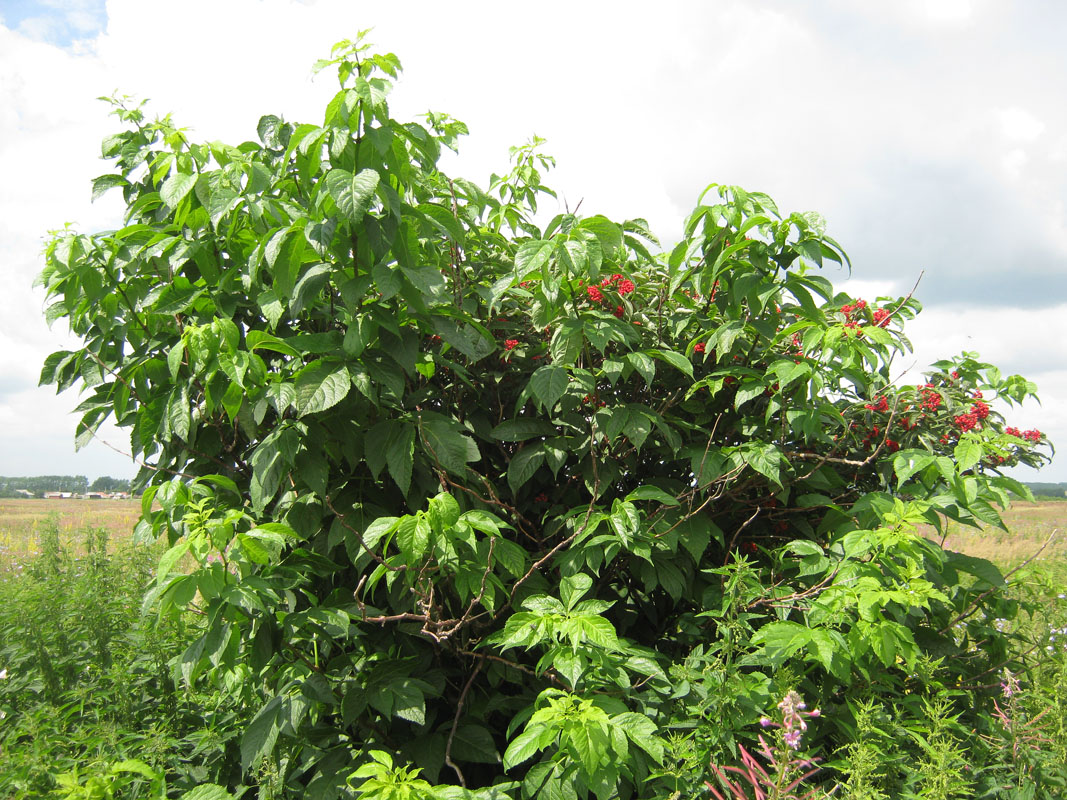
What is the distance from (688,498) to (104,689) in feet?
9.37

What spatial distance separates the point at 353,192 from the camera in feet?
6.09

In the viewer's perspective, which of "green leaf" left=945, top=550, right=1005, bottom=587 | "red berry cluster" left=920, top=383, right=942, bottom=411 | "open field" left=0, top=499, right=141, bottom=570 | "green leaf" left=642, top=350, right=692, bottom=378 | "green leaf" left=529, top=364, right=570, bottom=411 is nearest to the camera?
"green leaf" left=529, top=364, right=570, bottom=411

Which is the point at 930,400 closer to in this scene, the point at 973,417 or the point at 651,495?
the point at 973,417

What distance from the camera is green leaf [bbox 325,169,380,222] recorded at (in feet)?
6.06

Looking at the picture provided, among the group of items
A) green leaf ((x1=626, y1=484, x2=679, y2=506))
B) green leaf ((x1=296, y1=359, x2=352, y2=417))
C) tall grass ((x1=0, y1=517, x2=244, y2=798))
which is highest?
green leaf ((x1=296, y1=359, x2=352, y2=417))

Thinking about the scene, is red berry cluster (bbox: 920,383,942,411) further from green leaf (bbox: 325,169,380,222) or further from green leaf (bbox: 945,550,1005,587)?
green leaf (bbox: 325,169,380,222)

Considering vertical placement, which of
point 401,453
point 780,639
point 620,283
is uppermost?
point 620,283

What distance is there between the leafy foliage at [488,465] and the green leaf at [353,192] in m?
0.01

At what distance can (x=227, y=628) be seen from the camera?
1.93 meters

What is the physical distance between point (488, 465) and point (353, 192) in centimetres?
136

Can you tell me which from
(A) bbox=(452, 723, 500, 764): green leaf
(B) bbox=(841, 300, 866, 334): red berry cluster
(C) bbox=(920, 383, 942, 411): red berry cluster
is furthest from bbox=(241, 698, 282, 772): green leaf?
(C) bbox=(920, 383, 942, 411): red berry cluster

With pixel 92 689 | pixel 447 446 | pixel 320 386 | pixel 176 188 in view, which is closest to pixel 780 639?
pixel 447 446

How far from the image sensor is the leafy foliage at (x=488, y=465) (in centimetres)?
199

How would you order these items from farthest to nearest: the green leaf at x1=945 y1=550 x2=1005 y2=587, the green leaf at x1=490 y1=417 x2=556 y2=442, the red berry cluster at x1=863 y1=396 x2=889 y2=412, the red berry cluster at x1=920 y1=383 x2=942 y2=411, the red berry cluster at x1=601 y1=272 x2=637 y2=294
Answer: the red berry cluster at x1=920 y1=383 x2=942 y2=411, the red berry cluster at x1=863 y1=396 x2=889 y2=412, the green leaf at x1=945 y1=550 x2=1005 y2=587, the red berry cluster at x1=601 y1=272 x2=637 y2=294, the green leaf at x1=490 y1=417 x2=556 y2=442
